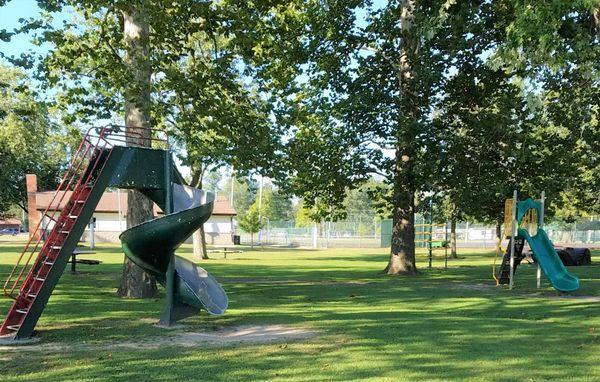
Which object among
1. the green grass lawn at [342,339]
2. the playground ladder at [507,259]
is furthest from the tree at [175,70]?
the playground ladder at [507,259]

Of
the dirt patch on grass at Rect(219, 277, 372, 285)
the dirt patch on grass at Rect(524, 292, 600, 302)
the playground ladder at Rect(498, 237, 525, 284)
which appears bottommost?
the dirt patch on grass at Rect(219, 277, 372, 285)

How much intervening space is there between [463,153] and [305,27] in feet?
25.5

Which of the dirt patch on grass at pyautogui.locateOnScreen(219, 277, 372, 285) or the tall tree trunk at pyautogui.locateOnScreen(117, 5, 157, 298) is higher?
the tall tree trunk at pyautogui.locateOnScreen(117, 5, 157, 298)

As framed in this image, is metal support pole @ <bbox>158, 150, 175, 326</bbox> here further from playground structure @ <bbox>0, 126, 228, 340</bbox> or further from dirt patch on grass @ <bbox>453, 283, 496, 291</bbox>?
dirt patch on grass @ <bbox>453, 283, 496, 291</bbox>

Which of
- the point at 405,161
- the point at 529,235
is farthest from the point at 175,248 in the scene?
the point at 405,161

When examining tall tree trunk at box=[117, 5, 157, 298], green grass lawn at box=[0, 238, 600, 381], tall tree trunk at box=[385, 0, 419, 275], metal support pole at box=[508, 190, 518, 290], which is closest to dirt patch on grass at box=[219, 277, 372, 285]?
green grass lawn at box=[0, 238, 600, 381]

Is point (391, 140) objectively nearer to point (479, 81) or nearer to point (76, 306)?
point (479, 81)

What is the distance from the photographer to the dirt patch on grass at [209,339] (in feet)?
28.1

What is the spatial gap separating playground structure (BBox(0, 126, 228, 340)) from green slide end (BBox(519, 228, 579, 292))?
9.93m

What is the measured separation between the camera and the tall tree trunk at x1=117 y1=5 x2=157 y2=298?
14812 millimetres

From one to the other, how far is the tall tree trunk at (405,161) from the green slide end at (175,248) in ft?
38.9

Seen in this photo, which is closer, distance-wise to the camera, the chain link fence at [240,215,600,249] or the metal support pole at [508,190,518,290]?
the metal support pole at [508,190,518,290]

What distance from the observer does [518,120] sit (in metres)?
20.3

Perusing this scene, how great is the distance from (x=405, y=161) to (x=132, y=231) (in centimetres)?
1437
